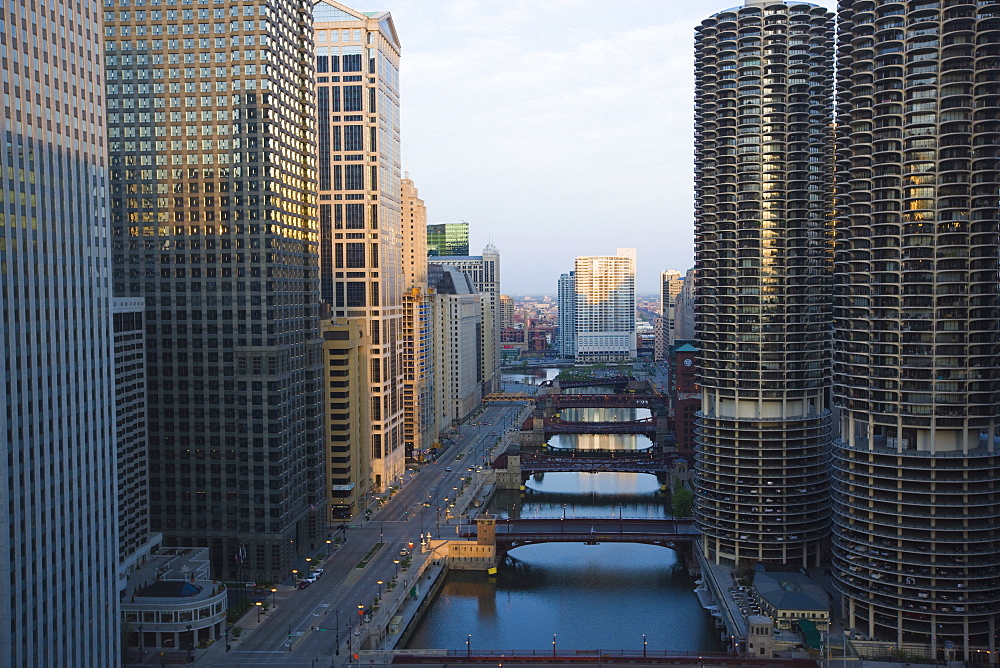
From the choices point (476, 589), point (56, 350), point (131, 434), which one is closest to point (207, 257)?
point (131, 434)

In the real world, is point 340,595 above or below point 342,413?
below

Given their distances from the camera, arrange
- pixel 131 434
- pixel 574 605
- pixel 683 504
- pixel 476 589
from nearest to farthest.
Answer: pixel 131 434 → pixel 574 605 → pixel 476 589 → pixel 683 504

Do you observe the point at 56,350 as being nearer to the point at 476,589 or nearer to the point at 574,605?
the point at 476,589

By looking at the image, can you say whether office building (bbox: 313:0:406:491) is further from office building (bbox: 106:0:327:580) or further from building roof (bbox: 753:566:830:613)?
building roof (bbox: 753:566:830:613)

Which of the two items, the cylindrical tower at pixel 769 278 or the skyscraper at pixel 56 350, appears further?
the cylindrical tower at pixel 769 278

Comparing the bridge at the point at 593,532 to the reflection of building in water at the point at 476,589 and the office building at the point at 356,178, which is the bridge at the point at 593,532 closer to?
the reflection of building in water at the point at 476,589

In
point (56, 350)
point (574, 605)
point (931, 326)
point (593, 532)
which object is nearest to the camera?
point (56, 350)

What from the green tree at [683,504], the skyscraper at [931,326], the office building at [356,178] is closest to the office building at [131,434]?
the office building at [356,178]
